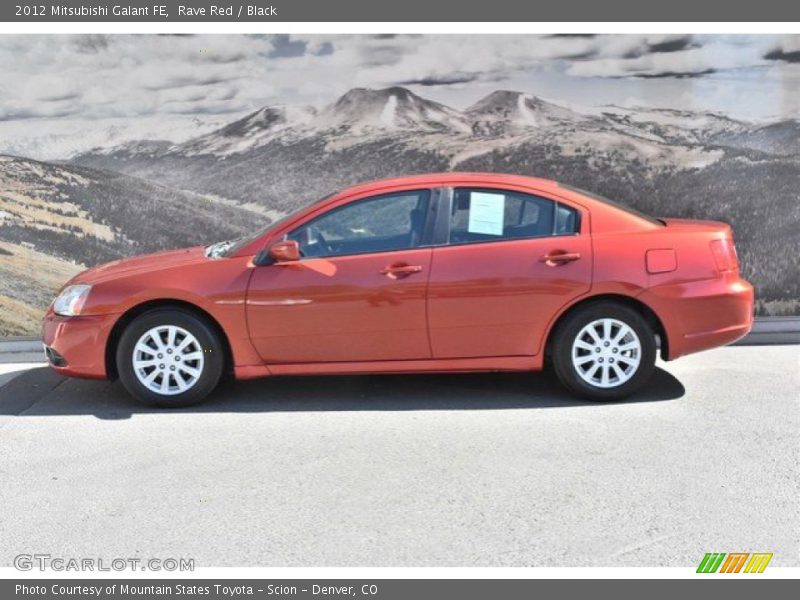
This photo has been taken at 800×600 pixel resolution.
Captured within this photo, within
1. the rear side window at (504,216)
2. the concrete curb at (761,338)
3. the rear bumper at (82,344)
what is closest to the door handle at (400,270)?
the rear side window at (504,216)

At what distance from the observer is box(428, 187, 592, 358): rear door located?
5805mm

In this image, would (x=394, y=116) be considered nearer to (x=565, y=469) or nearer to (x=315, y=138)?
(x=315, y=138)

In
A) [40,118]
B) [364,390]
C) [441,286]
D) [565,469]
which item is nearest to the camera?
[565,469]

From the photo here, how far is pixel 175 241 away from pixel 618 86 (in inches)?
157

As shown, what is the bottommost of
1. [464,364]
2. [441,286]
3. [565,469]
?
[565,469]

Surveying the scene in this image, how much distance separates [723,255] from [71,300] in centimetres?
405

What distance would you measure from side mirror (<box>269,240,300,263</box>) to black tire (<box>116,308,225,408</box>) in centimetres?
60

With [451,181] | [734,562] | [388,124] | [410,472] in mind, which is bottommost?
[734,562]

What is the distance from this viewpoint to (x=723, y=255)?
5.92 m

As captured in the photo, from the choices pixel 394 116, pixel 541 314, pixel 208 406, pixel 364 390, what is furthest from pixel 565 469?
pixel 394 116

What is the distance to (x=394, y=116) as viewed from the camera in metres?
8.20

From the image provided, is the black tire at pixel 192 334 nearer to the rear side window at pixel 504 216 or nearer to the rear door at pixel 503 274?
the rear door at pixel 503 274

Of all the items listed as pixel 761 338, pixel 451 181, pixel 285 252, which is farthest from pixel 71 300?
pixel 761 338

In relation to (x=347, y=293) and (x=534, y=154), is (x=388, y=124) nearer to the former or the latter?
(x=534, y=154)
